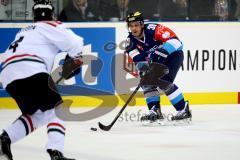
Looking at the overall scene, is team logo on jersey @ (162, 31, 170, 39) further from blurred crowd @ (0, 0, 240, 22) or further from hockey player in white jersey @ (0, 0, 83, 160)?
hockey player in white jersey @ (0, 0, 83, 160)

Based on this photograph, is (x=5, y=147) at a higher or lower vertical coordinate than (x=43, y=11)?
lower

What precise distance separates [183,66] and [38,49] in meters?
4.22

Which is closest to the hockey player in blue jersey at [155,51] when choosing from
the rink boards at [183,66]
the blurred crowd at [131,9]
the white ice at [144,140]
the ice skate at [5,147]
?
the white ice at [144,140]

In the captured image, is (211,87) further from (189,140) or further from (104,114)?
(189,140)

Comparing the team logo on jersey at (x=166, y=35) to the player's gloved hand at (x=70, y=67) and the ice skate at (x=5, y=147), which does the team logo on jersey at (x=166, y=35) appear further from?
the ice skate at (x=5, y=147)

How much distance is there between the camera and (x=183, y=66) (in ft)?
28.3

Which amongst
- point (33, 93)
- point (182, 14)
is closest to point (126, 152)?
point (33, 93)

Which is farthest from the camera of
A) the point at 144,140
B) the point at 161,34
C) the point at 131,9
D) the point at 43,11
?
the point at 131,9

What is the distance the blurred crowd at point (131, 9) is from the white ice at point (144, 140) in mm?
1237

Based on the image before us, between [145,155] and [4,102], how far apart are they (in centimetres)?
325

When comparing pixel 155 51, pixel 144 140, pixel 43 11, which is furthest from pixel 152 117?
pixel 43 11

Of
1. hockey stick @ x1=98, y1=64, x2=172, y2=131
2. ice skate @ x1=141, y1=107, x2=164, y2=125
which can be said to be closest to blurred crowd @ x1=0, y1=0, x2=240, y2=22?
hockey stick @ x1=98, y1=64, x2=172, y2=131

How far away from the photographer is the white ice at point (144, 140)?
5281 mm

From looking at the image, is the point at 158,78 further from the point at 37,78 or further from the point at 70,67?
the point at 37,78
